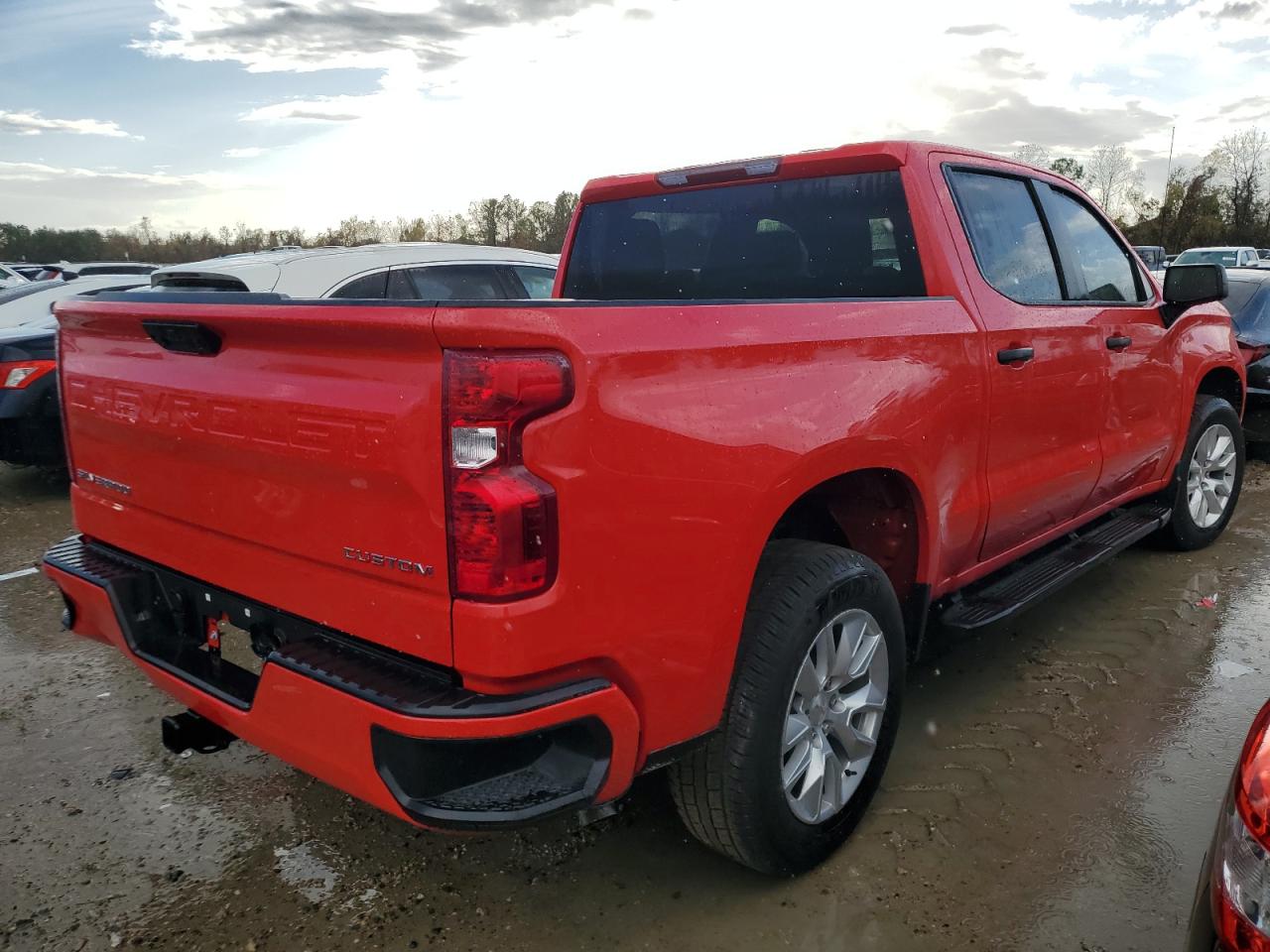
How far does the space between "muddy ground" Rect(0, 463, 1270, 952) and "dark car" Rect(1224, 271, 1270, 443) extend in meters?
4.27

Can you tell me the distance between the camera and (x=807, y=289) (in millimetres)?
3188

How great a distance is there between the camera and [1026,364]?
318 cm

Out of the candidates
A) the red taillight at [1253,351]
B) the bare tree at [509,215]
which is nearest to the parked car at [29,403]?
the red taillight at [1253,351]

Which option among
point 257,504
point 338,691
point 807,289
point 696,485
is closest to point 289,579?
point 257,504

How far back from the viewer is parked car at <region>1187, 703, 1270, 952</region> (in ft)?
4.32

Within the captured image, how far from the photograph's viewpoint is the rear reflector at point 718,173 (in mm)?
3246

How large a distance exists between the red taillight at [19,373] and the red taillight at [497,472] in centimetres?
651

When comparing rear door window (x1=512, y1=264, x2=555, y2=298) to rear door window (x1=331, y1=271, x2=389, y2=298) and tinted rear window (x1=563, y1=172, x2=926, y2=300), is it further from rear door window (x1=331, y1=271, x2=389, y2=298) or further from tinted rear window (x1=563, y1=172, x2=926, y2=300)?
tinted rear window (x1=563, y1=172, x2=926, y2=300)

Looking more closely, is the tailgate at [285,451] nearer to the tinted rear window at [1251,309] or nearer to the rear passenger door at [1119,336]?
the rear passenger door at [1119,336]

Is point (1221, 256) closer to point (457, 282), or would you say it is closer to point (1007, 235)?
point (457, 282)

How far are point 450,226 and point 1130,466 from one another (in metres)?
55.3

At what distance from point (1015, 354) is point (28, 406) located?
21.8ft

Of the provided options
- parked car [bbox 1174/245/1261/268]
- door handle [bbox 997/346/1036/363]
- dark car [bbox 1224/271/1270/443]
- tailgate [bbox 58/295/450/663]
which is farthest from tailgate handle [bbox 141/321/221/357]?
parked car [bbox 1174/245/1261/268]

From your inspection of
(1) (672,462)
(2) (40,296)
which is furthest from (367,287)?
(2) (40,296)
